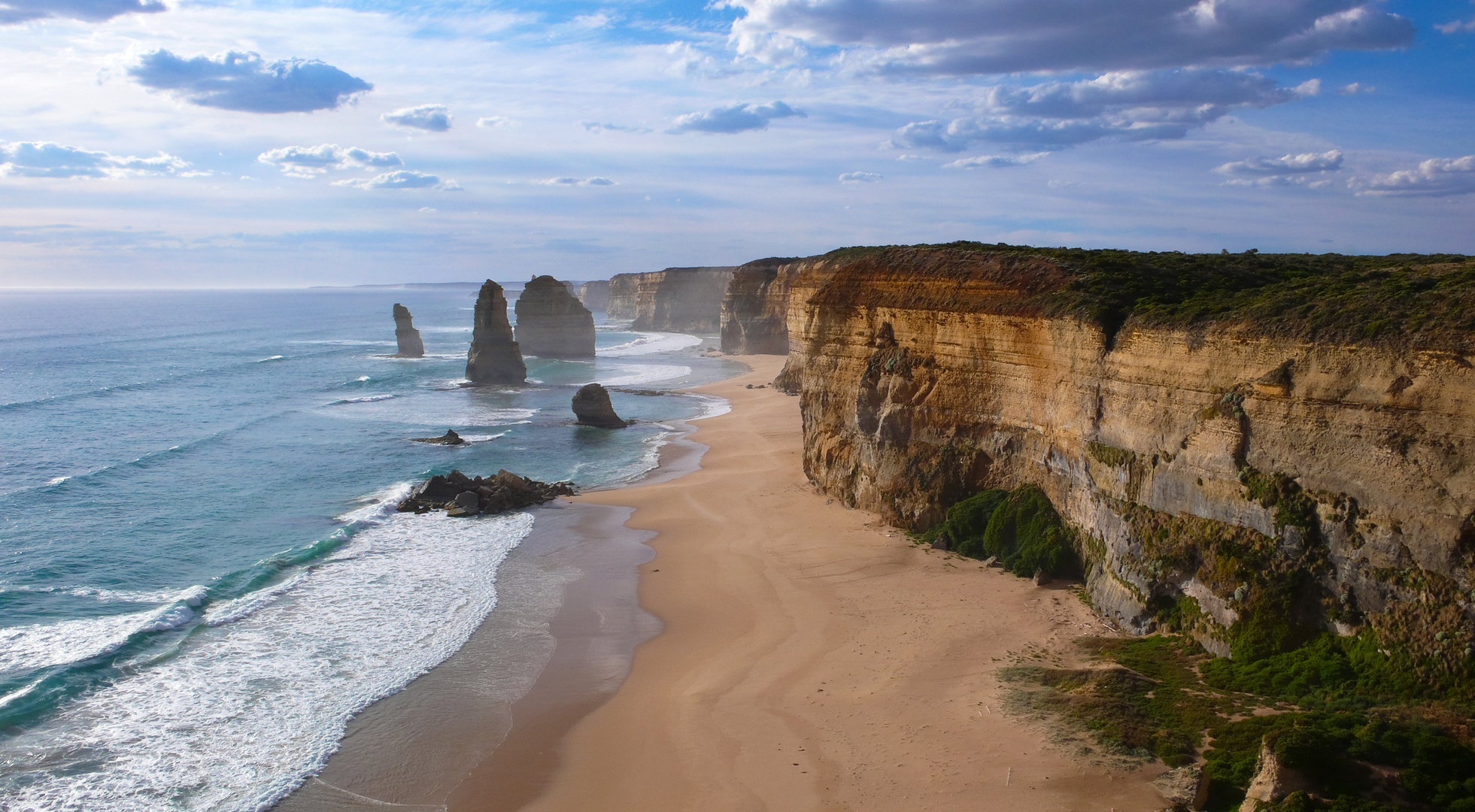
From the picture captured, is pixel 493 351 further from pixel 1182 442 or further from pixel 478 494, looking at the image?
pixel 1182 442

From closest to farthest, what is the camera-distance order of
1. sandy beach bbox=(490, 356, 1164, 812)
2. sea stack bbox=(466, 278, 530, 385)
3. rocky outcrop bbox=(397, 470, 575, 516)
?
sandy beach bbox=(490, 356, 1164, 812), rocky outcrop bbox=(397, 470, 575, 516), sea stack bbox=(466, 278, 530, 385)

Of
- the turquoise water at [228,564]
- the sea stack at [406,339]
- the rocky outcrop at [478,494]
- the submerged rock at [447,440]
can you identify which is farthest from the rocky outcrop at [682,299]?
the rocky outcrop at [478,494]

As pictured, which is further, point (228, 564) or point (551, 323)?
point (551, 323)

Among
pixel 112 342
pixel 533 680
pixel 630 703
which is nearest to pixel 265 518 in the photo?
pixel 533 680

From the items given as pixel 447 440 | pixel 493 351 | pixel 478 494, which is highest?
pixel 493 351

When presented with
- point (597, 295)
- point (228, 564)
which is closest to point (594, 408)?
point (228, 564)

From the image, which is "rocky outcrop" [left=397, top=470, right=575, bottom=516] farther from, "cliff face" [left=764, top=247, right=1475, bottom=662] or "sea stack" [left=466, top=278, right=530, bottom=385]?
"sea stack" [left=466, top=278, right=530, bottom=385]

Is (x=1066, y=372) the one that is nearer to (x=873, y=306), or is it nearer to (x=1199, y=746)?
(x=873, y=306)

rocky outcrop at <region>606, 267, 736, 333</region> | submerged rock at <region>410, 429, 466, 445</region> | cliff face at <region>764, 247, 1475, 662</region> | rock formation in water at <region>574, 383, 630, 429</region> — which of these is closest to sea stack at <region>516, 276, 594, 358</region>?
rocky outcrop at <region>606, 267, 736, 333</region>
